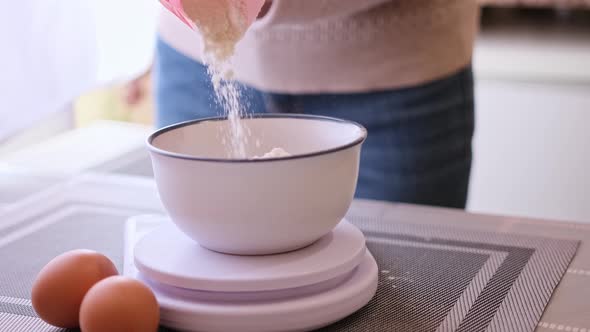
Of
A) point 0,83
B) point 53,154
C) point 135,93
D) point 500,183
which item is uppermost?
point 0,83

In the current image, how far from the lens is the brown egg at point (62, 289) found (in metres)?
0.54

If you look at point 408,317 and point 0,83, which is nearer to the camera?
point 408,317

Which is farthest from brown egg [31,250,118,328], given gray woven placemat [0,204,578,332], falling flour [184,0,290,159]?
falling flour [184,0,290,159]

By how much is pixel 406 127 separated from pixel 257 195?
518mm

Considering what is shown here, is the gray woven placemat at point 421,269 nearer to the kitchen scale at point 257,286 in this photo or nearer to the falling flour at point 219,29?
the kitchen scale at point 257,286

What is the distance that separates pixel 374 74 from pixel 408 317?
19.5 inches

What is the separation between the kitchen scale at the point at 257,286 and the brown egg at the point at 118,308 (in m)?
0.03

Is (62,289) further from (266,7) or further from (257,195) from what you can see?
(266,7)

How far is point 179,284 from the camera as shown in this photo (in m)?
0.55

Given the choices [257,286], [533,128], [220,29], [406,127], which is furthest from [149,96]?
[257,286]

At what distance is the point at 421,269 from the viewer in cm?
66

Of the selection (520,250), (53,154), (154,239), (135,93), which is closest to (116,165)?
(53,154)

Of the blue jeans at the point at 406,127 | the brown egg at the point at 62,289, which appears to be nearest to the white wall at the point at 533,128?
the blue jeans at the point at 406,127

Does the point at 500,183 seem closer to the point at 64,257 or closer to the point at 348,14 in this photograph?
the point at 348,14
